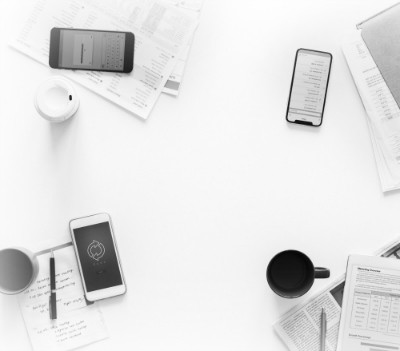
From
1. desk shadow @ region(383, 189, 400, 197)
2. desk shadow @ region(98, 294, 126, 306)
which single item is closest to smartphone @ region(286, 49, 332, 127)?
desk shadow @ region(383, 189, 400, 197)

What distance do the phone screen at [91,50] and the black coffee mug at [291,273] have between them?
439mm

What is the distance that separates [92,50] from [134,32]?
8 cm

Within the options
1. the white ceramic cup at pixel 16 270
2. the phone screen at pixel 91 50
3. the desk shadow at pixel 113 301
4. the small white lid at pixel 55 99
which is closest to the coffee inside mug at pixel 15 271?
the white ceramic cup at pixel 16 270

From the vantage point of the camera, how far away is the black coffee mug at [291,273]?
92cm

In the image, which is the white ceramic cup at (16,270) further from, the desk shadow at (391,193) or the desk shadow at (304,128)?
the desk shadow at (391,193)

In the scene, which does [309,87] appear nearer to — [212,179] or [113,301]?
[212,179]

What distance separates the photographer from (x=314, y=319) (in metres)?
0.97

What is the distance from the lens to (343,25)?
97 cm

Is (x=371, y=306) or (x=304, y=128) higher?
(x=304, y=128)

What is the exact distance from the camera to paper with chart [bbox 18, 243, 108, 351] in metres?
0.97

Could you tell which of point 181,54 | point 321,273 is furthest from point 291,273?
point 181,54

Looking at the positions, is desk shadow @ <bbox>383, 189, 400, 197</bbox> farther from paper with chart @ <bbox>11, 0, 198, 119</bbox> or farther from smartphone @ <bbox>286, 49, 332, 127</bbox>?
paper with chart @ <bbox>11, 0, 198, 119</bbox>

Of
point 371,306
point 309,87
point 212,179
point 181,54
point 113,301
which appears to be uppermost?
point 181,54

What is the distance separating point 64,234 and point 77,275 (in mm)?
77
